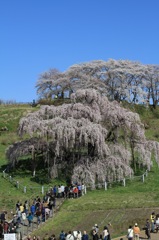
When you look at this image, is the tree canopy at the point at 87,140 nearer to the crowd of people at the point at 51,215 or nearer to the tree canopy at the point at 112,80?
the crowd of people at the point at 51,215

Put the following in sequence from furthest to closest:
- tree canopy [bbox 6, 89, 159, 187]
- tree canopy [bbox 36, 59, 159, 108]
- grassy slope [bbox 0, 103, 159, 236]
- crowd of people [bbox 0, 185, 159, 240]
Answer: tree canopy [bbox 36, 59, 159, 108], tree canopy [bbox 6, 89, 159, 187], grassy slope [bbox 0, 103, 159, 236], crowd of people [bbox 0, 185, 159, 240]

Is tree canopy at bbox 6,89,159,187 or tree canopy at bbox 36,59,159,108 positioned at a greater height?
tree canopy at bbox 36,59,159,108

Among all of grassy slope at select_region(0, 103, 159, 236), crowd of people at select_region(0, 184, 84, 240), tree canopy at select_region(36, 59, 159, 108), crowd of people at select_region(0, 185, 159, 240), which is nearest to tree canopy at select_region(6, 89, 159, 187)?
grassy slope at select_region(0, 103, 159, 236)

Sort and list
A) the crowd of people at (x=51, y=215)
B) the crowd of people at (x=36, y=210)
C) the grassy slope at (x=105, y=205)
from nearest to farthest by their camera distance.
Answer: the crowd of people at (x=51, y=215)
the crowd of people at (x=36, y=210)
the grassy slope at (x=105, y=205)

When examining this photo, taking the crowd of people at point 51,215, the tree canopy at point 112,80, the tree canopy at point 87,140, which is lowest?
the crowd of people at point 51,215

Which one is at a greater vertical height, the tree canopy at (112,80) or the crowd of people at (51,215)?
the tree canopy at (112,80)

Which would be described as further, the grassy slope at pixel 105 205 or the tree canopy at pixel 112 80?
the tree canopy at pixel 112 80

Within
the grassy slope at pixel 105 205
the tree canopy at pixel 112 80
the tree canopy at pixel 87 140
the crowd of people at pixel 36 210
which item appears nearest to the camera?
the crowd of people at pixel 36 210

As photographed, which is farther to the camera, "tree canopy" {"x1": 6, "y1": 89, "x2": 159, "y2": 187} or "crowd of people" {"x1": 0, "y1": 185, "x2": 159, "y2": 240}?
"tree canopy" {"x1": 6, "y1": 89, "x2": 159, "y2": 187}

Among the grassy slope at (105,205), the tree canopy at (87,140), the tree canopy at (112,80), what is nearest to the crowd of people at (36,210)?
the grassy slope at (105,205)

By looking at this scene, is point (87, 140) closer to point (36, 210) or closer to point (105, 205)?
point (105, 205)

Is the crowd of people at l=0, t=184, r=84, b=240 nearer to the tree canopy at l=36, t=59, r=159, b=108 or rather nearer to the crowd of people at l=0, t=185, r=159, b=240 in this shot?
the crowd of people at l=0, t=185, r=159, b=240

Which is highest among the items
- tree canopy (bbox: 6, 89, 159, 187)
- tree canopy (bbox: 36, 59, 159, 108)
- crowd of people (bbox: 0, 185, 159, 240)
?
tree canopy (bbox: 36, 59, 159, 108)

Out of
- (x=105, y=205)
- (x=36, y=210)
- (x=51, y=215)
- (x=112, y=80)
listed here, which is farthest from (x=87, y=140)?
(x=112, y=80)
